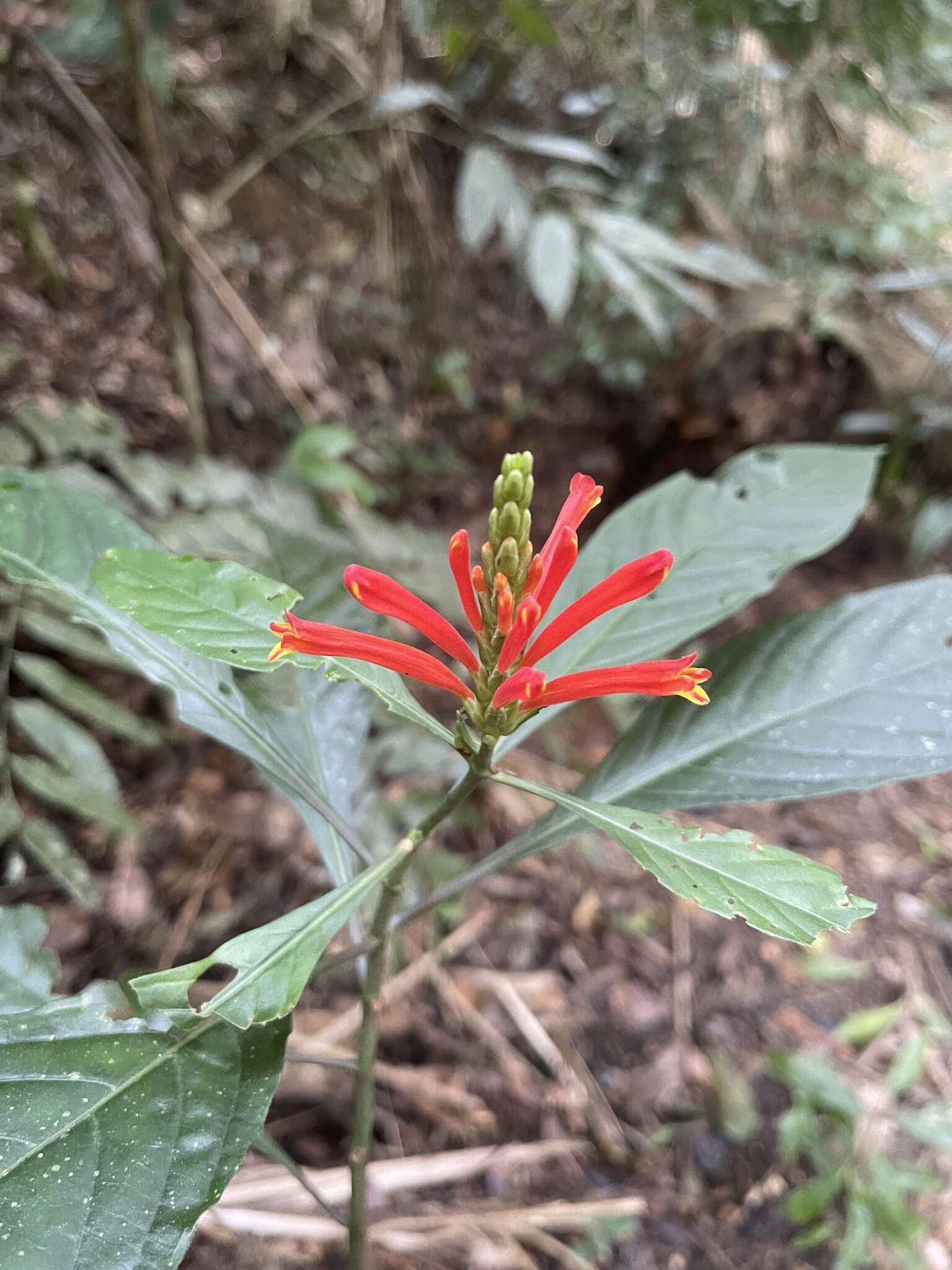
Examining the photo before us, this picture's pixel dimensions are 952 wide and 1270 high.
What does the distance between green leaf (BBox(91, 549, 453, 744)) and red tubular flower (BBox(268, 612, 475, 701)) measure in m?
0.01

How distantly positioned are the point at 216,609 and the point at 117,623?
0.18 meters

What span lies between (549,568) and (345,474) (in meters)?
1.17

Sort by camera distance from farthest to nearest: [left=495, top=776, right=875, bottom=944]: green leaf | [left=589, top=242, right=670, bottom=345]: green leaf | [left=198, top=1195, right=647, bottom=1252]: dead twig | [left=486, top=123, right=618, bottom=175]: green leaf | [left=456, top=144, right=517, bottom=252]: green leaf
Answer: [left=486, top=123, right=618, bottom=175]: green leaf
[left=589, top=242, right=670, bottom=345]: green leaf
[left=456, top=144, right=517, bottom=252]: green leaf
[left=198, top=1195, right=647, bottom=1252]: dead twig
[left=495, top=776, right=875, bottom=944]: green leaf

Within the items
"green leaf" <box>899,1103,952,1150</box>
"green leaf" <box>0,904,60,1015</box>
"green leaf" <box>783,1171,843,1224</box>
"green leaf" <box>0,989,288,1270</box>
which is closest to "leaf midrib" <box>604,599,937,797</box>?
"green leaf" <box>0,989,288,1270</box>

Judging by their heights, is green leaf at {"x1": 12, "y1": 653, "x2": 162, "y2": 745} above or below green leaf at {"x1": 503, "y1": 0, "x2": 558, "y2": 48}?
below

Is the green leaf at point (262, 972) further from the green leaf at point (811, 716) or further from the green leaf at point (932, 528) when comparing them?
the green leaf at point (932, 528)

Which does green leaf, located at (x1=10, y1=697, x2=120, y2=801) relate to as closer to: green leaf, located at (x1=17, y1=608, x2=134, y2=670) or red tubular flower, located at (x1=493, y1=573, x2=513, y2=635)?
green leaf, located at (x1=17, y1=608, x2=134, y2=670)

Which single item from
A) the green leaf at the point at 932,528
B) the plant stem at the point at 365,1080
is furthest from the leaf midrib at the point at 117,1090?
the green leaf at the point at 932,528

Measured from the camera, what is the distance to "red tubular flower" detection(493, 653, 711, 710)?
50cm

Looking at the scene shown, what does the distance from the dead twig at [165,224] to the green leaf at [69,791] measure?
86 cm

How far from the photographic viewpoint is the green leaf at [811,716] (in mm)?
708

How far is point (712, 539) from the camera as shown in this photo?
90 cm

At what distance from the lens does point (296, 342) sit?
88.7 inches

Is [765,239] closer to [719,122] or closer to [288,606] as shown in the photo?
[719,122]
